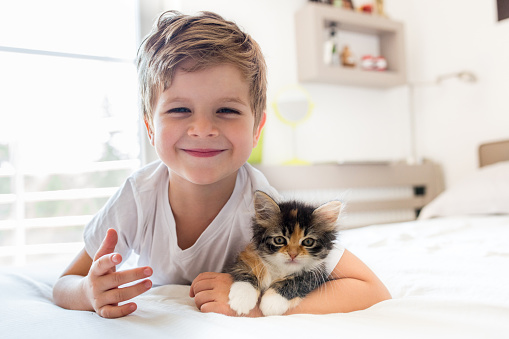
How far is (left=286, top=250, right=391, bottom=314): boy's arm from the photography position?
71cm

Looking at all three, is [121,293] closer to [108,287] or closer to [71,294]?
[108,287]

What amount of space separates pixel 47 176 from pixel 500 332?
2481mm

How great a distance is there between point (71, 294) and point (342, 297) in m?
0.56

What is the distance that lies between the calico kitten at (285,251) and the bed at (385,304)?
0.09m

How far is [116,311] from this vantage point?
70cm

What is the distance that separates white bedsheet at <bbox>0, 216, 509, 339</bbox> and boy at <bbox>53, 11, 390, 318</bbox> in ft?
0.17

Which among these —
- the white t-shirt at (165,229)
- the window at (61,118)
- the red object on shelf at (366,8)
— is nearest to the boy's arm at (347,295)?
the white t-shirt at (165,229)

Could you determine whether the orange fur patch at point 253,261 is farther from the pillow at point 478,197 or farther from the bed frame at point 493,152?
the bed frame at point 493,152

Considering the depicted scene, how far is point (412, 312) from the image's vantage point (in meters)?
0.65

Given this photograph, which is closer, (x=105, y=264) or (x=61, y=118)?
(x=105, y=264)

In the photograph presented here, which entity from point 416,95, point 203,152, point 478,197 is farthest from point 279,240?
point 416,95

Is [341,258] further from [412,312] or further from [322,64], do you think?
[322,64]

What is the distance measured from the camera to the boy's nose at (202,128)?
0.82 meters

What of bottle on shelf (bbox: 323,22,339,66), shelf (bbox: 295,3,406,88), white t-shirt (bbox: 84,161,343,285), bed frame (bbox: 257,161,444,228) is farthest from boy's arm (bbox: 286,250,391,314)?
bottle on shelf (bbox: 323,22,339,66)
